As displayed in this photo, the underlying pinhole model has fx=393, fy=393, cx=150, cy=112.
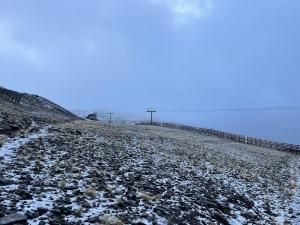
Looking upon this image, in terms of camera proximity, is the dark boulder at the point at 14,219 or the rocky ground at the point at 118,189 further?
the rocky ground at the point at 118,189

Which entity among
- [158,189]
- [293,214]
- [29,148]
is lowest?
[293,214]

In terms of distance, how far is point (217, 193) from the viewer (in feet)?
64.2

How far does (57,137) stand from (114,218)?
14.1 m

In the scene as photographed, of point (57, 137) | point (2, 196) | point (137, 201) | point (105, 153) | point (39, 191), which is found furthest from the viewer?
point (57, 137)

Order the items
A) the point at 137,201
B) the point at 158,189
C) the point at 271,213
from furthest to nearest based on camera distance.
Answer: the point at 271,213
the point at 158,189
the point at 137,201

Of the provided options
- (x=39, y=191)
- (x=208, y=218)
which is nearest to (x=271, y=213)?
(x=208, y=218)

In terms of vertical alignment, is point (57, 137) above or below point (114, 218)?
above

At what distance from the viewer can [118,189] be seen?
15.2 m

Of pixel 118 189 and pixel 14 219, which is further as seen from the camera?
pixel 118 189

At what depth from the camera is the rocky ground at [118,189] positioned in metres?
11.7

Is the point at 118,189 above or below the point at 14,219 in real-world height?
above

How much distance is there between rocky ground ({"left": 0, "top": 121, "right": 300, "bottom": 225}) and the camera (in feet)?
38.5

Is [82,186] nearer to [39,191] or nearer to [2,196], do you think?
[39,191]

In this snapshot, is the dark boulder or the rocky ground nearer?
the dark boulder
